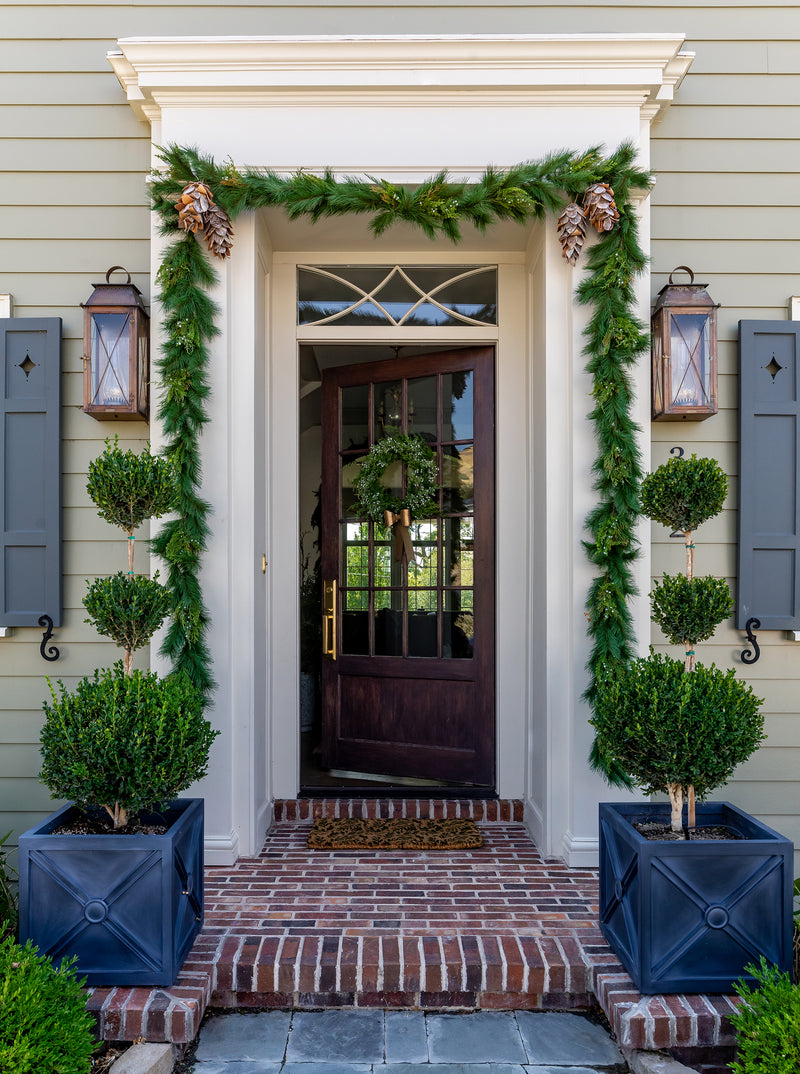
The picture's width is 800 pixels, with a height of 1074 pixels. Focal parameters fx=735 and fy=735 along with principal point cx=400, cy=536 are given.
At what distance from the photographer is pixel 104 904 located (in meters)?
Result: 2.00

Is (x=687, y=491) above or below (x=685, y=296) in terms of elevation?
below

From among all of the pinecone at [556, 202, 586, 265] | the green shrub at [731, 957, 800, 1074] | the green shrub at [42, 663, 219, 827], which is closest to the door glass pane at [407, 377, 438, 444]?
the pinecone at [556, 202, 586, 265]

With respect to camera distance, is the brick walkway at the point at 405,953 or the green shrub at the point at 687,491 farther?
the green shrub at the point at 687,491

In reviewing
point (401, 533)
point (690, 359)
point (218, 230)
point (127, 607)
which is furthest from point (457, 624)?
point (218, 230)

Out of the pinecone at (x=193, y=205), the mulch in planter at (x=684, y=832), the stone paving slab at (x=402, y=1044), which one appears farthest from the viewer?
the pinecone at (x=193, y=205)

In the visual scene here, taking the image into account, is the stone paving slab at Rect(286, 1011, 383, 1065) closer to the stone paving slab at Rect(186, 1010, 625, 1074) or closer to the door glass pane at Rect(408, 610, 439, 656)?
the stone paving slab at Rect(186, 1010, 625, 1074)

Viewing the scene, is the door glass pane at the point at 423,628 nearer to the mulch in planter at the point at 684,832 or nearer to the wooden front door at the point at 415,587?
the wooden front door at the point at 415,587

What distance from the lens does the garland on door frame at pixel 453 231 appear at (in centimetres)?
276

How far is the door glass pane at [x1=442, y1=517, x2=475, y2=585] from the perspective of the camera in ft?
11.4

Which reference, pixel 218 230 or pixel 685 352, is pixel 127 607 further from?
pixel 685 352

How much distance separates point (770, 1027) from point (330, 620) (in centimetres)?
243

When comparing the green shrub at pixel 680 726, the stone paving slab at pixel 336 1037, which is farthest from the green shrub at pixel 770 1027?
the stone paving slab at pixel 336 1037

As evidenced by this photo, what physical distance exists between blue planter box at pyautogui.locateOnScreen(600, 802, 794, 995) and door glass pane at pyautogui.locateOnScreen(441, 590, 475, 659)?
152cm

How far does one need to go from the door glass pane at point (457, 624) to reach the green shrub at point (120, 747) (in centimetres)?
155
